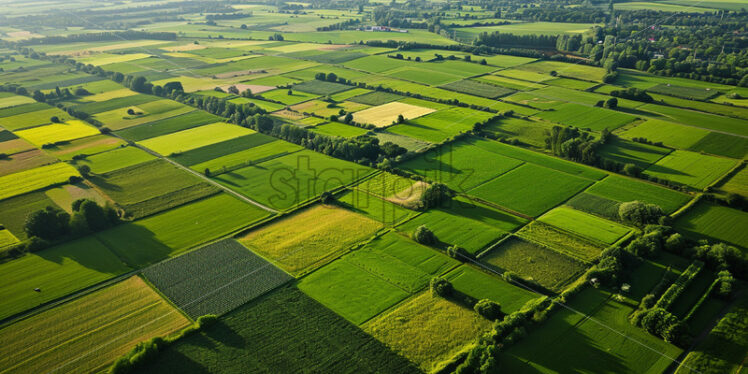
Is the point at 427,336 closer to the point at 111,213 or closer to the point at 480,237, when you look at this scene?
the point at 480,237

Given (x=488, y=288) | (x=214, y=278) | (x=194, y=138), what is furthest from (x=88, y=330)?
(x=194, y=138)

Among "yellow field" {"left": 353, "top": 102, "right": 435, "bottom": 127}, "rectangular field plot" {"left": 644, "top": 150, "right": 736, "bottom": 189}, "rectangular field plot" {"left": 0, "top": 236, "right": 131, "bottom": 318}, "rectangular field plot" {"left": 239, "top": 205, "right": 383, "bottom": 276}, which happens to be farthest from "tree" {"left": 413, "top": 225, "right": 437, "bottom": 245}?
"yellow field" {"left": 353, "top": 102, "right": 435, "bottom": 127}

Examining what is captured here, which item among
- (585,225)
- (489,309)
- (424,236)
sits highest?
(424,236)

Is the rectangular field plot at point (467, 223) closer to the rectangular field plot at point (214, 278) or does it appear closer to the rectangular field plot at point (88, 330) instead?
the rectangular field plot at point (214, 278)

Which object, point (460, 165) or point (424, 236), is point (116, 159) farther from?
point (460, 165)

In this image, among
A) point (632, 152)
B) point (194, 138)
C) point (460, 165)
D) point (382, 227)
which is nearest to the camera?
point (382, 227)

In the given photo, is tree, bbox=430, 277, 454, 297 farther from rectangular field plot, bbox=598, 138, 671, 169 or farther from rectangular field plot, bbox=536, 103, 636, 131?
rectangular field plot, bbox=536, 103, 636, 131

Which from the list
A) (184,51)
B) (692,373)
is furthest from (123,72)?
(692,373)
